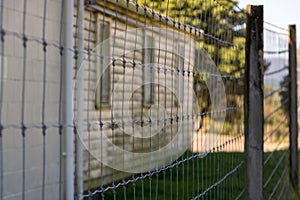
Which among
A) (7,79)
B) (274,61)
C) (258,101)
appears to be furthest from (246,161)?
(274,61)

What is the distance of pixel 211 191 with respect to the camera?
3.66m

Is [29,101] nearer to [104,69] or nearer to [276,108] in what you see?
[104,69]

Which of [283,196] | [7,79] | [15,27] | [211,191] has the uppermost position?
[15,27]

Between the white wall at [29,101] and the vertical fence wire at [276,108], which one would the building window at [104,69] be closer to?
the white wall at [29,101]

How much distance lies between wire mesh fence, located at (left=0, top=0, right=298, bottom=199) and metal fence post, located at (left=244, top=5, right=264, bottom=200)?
16 centimetres

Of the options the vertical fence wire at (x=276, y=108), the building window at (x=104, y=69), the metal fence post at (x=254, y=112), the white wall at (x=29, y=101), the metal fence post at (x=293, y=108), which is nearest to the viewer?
the metal fence post at (x=254, y=112)

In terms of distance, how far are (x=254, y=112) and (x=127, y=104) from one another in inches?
196

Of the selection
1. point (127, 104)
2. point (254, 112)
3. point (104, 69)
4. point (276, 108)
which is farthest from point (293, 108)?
point (254, 112)

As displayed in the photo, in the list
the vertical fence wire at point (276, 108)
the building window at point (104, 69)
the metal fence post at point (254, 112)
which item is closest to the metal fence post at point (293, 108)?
the vertical fence wire at point (276, 108)

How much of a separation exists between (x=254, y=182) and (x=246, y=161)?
0.16m

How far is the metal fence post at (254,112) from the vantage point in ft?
13.1

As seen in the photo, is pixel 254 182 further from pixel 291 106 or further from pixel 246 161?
pixel 291 106

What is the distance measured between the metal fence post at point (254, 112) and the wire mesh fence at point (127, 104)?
162mm

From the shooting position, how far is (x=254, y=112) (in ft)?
13.2
